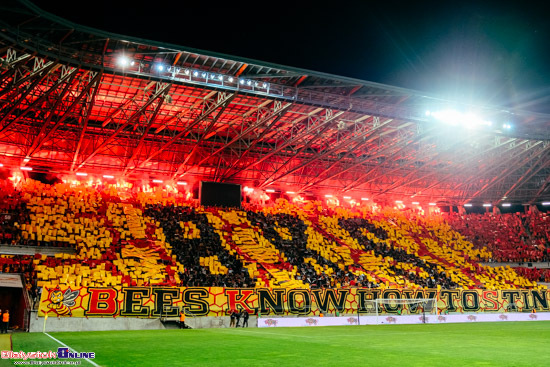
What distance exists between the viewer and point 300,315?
93.5 ft

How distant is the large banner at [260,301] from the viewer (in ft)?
79.6

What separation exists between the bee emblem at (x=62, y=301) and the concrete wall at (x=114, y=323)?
1.50 feet

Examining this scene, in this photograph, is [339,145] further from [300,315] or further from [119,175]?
[119,175]

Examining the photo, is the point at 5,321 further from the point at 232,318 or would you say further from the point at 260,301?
the point at 260,301

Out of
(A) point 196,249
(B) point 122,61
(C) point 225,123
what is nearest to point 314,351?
(B) point 122,61

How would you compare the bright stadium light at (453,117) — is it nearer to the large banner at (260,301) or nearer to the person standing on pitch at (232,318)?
the large banner at (260,301)

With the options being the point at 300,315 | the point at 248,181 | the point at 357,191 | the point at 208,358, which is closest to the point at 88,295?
the point at 300,315

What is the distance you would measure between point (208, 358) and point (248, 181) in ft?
128

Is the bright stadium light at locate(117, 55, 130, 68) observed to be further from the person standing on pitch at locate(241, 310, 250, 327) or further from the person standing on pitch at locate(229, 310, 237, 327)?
the person standing on pitch at locate(241, 310, 250, 327)

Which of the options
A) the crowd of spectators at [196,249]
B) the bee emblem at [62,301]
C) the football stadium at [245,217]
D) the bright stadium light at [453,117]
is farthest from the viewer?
the bright stadium light at [453,117]

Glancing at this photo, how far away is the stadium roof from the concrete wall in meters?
13.2

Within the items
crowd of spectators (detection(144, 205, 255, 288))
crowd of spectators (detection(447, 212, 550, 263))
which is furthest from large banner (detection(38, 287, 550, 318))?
crowd of spectators (detection(447, 212, 550, 263))

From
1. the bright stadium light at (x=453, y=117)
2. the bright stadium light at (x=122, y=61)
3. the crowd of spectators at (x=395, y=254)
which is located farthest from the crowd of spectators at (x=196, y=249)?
the bright stadium light at (x=453, y=117)

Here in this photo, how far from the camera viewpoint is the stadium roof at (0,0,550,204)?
2753 cm
